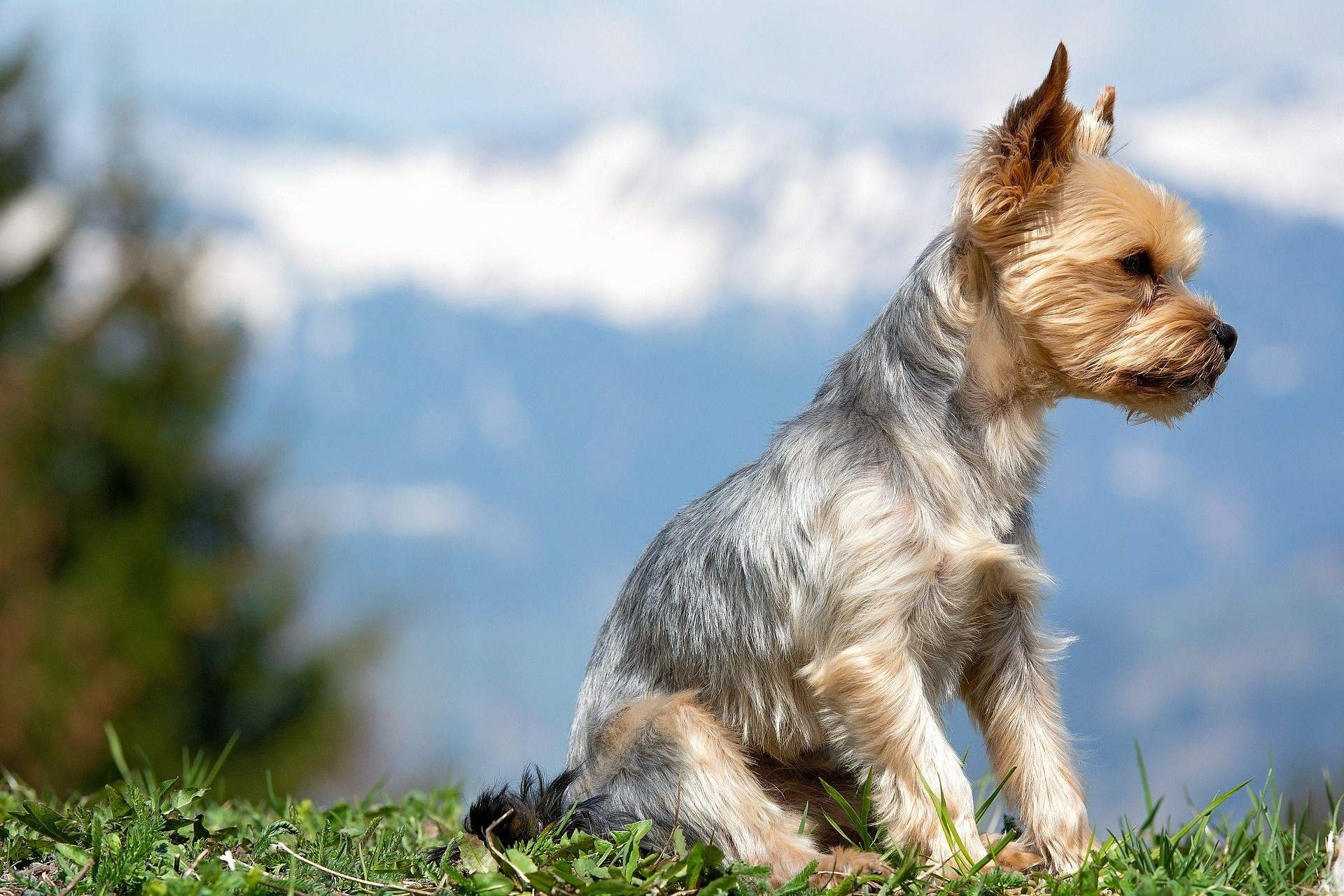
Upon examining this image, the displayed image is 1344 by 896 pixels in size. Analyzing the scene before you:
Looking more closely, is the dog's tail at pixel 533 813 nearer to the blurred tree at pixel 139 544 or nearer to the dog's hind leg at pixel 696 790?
the dog's hind leg at pixel 696 790

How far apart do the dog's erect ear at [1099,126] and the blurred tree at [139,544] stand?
1832cm

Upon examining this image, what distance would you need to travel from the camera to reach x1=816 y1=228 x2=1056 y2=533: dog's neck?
5250 mm

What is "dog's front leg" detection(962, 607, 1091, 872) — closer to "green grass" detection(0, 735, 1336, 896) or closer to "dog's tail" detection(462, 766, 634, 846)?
"green grass" detection(0, 735, 1336, 896)

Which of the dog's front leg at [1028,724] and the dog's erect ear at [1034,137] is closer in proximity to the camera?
the dog's erect ear at [1034,137]

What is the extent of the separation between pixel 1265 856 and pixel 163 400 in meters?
21.4

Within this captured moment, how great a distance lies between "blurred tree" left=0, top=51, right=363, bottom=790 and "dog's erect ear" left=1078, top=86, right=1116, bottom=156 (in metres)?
Result: 18.3

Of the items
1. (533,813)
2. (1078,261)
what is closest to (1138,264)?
(1078,261)

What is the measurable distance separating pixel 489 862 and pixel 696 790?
909 millimetres

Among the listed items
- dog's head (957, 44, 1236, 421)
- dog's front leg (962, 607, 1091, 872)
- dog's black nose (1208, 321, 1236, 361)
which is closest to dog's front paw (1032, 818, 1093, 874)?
dog's front leg (962, 607, 1091, 872)

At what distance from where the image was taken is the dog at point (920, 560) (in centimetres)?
510

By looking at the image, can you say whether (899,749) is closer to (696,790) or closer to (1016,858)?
(1016,858)

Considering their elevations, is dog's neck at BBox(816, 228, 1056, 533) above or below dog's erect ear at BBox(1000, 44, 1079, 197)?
below

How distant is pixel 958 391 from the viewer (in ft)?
17.4

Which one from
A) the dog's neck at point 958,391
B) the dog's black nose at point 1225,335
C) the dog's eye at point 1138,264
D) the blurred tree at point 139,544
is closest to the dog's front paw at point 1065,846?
the dog's neck at point 958,391
